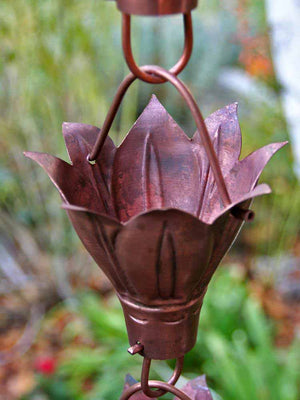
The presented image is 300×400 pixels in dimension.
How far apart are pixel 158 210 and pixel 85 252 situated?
192 centimetres

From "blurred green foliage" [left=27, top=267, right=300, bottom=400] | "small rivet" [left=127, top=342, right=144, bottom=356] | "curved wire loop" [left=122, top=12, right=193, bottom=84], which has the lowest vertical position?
"blurred green foliage" [left=27, top=267, right=300, bottom=400]

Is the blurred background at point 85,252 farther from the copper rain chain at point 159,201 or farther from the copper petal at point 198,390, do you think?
the copper rain chain at point 159,201

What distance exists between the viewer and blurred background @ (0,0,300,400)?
1634 mm

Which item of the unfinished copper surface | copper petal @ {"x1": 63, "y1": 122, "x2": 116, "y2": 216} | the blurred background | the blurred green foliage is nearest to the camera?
the unfinished copper surface

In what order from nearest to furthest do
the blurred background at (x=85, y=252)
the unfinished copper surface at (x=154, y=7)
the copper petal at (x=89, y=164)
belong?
the unfinished copper surface at (x=154, y=7)
the copper petal at (x=89, y=164)
the blurred background at (x=85, y=252)

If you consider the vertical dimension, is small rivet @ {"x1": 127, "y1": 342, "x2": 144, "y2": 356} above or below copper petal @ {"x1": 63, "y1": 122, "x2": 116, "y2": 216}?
below

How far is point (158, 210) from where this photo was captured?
1.26 ft

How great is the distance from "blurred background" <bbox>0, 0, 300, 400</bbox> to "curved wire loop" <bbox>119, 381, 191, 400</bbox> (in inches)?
36.5

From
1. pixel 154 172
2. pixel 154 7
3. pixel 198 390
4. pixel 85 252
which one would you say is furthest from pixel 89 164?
pixel 85 252

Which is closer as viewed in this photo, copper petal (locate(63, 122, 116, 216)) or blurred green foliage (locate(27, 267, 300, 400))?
copper petal (locate(63, 122, 116, 216))

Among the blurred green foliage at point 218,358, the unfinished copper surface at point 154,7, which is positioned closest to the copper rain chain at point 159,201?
the unfinished copper surface at point 154,7

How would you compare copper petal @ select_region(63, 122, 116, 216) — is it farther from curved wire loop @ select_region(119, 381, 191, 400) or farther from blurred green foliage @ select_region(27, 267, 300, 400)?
blurred green foliage @ select_region(27, 267, 300, 400)

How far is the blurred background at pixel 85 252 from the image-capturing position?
5.36ft

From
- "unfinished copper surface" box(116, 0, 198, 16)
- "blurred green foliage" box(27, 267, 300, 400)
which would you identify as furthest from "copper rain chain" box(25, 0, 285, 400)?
"blurred green foliage" box(27, 267, 300, 400)
